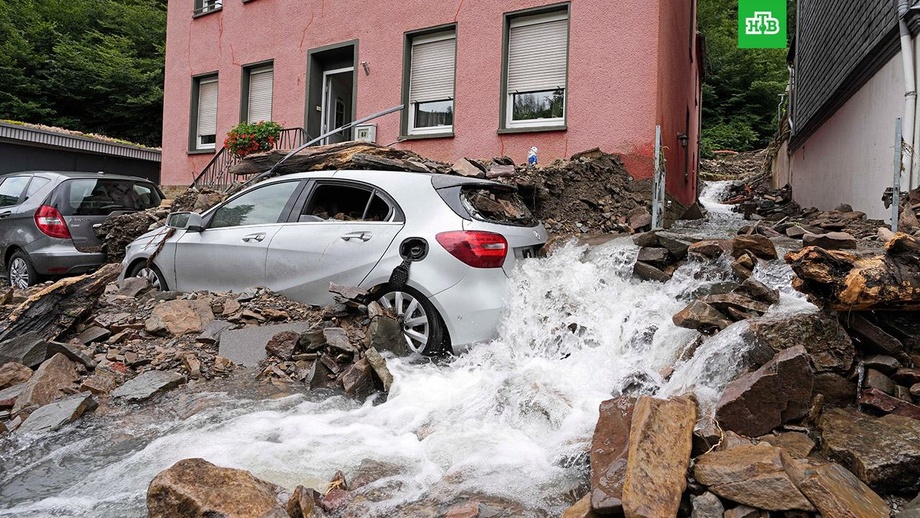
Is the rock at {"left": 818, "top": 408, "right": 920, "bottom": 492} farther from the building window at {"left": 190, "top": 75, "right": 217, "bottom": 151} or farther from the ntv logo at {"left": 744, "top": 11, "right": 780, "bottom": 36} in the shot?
the building window at {"left": 190, "top": 75, "right": 217, "bottom": 151}

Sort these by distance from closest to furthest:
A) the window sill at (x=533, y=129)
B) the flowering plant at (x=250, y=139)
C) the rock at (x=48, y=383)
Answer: the rock at (x=48, y=383)
the window sill at (x=533, y=129)
the flowering plant at (x=250, y=139)

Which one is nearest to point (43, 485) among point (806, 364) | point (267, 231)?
point (267, 231)

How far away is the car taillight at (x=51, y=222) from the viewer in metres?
8.06

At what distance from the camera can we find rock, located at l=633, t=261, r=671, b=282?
5.55 meters

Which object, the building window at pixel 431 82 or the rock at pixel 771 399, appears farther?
the building window at pixel 431 82

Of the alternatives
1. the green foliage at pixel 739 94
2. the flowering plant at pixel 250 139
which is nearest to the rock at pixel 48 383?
the flowering plant at pixel 250 139

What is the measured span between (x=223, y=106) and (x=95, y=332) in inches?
365

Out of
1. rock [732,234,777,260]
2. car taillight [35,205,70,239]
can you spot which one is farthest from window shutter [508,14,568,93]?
car taillight [35,205,70,239]

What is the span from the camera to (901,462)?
2602 mm

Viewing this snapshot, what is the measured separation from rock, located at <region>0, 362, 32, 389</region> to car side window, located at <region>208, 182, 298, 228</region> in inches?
84.0

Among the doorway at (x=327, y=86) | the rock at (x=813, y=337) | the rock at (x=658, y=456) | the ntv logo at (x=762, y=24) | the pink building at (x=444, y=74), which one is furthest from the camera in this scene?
the doorway at (x=327, y=86)

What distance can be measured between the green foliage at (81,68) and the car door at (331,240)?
86.8ft

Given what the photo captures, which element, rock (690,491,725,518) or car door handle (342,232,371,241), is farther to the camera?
car door handle (342,232,371,241)

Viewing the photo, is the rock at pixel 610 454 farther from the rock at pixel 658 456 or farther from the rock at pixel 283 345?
the rock at pixel 283 345
